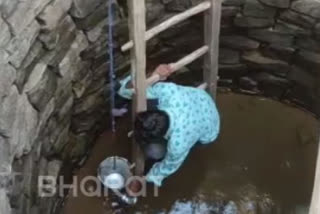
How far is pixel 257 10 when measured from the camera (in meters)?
4.39

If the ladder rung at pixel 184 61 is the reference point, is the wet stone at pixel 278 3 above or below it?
above

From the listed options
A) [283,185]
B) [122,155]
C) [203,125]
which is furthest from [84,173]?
[283,185]

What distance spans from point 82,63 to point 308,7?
122 cm

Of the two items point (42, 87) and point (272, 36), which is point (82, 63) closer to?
point (42, 87)

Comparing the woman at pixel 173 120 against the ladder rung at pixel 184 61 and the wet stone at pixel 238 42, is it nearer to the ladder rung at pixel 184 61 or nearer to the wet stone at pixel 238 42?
the ladder rung at pixel 184 61

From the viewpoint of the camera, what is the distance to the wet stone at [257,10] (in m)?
4.36

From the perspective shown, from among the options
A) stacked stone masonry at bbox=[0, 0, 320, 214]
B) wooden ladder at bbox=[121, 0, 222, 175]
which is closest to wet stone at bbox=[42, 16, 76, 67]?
stacked stone masonry at bbox=[0, 0, 320, 214]

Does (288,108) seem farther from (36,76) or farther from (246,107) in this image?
(36,76)

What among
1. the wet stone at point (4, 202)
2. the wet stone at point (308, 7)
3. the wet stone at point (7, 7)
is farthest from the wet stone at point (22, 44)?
the wet stone at point (308, 7)

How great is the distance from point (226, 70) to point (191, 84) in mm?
219

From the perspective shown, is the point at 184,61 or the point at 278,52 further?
the point at 278,52

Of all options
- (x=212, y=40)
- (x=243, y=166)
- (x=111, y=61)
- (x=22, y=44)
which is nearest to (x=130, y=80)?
(x=111, y=61)

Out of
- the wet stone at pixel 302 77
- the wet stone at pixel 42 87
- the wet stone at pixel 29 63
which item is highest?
the wet stone at pixel 29 63

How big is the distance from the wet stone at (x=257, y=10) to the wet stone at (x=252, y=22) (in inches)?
1.1
